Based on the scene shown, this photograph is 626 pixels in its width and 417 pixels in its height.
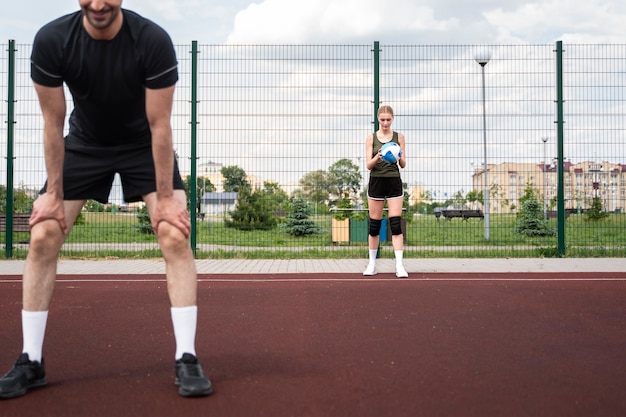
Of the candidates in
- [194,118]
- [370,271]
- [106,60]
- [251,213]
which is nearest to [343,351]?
[106,60]

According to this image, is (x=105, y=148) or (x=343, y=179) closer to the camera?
(x=105, y=148)

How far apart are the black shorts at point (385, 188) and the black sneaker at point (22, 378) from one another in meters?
5.15

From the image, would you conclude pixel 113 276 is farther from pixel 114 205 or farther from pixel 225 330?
pixel 225 330

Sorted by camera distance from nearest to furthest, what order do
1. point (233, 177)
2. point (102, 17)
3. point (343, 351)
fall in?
point (102, 17) < point (343, 351) < point (233, 177)

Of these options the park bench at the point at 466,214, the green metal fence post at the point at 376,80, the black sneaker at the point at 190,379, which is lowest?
the black sneaker at the point at 190,379

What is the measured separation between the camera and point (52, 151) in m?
2.93

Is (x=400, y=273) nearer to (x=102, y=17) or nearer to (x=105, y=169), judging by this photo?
(x=105, y=169)

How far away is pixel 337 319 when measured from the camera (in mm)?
4633

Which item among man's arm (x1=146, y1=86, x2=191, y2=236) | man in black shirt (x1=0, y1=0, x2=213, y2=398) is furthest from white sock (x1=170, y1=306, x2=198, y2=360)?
man's arm (x1=146, y1=86, x2=191, y2=236)

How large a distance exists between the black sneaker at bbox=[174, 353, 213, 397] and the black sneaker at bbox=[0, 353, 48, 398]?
23.7 inches

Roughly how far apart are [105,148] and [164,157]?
1.37 ft

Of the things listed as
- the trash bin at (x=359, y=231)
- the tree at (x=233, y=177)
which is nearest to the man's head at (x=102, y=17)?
the tree at (x=233, y=177)

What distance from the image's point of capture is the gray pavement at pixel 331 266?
8172 millimetres

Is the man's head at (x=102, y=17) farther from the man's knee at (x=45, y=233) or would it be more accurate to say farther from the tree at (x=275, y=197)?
the tree at (x=275, y=197)
